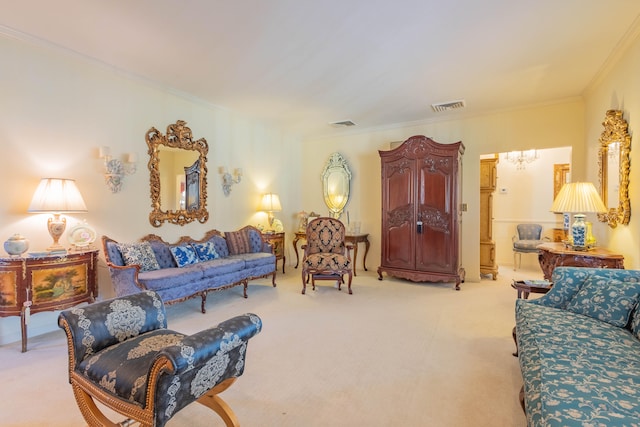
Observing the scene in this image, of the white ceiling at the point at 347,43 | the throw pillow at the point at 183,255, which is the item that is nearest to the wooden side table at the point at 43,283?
the throw pillow at the point at 183,255

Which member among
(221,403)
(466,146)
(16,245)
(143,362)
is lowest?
(221,403)

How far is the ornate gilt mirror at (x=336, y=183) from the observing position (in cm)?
651

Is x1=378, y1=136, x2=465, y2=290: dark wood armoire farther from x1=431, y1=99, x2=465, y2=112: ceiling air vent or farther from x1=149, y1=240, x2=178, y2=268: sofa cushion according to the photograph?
x1=149, y1=240, x2=178, y2=268: sofa cushion

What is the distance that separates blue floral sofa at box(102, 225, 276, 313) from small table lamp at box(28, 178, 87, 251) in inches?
17.9

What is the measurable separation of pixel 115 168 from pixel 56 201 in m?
0.83

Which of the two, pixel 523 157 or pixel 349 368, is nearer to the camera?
pixel 349 368

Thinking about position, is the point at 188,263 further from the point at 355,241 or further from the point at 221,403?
the point at 355,241

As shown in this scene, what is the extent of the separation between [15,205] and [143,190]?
1271 mm

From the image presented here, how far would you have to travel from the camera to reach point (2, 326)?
304 cm

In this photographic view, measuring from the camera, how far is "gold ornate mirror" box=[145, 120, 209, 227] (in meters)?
4.30

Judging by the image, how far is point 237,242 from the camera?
514 centimetres

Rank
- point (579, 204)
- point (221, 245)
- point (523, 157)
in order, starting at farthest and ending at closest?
point (523, 157) → point (221, 245) → point (579, 204)

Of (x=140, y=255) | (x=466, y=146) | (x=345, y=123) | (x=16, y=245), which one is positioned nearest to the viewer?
(x=16, y=245)

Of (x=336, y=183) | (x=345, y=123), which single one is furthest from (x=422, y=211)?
(x=345, y=123)
